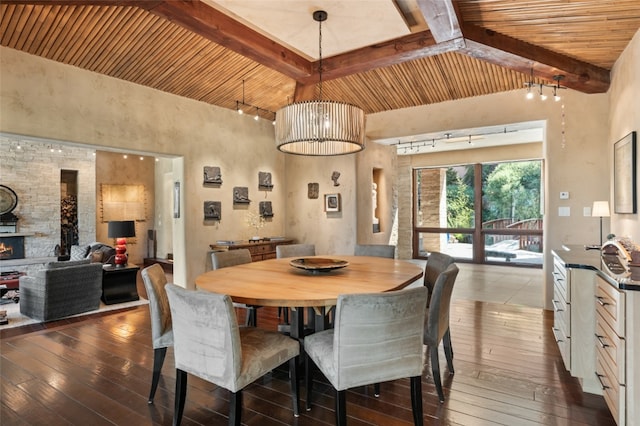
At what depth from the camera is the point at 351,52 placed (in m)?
4.34

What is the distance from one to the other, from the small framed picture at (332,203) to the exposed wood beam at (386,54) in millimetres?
2147

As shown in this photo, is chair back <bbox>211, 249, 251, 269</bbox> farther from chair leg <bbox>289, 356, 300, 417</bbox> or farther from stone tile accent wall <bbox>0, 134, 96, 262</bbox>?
stone tile accent wall <bbox>0, 134, 96, 262</bbox>

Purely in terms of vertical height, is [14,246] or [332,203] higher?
[332,203]

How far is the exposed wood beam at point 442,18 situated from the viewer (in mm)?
2841

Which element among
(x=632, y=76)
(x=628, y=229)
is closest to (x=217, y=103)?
(x=632, y=76)

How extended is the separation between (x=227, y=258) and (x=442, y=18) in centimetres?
297

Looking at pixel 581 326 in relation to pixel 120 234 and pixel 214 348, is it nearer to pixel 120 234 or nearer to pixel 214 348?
pixel 214 348

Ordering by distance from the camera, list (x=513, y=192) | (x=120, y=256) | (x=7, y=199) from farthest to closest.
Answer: (x=513, y=192), (x=7, y=199), (x=120, y=256)

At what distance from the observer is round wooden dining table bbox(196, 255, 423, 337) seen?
2059mm

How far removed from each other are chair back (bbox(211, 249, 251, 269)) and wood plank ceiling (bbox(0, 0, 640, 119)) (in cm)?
218

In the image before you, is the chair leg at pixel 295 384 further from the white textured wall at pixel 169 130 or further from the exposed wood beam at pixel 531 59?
the white textured wall at pixel 169 130

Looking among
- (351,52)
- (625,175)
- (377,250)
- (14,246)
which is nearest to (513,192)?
(625,175)

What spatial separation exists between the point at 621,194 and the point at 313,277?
10.9 ft

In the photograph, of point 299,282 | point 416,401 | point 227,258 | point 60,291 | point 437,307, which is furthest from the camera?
point 60,291
